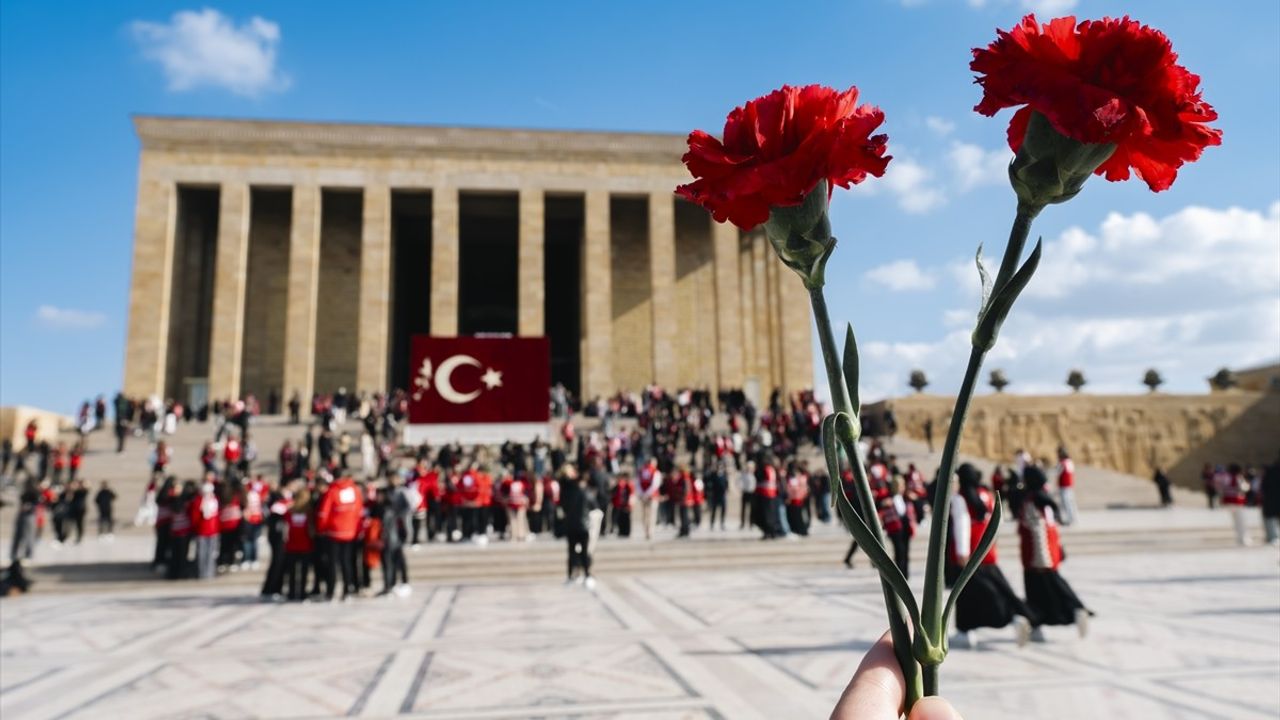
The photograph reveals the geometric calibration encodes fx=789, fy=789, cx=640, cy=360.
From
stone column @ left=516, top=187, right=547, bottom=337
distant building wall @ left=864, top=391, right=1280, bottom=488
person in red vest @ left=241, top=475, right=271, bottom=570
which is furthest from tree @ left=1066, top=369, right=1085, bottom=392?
person in red vest @ left=241, top=475, right=271, bottom=570

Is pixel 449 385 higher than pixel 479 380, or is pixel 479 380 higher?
pixel 479 380

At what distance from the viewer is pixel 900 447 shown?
22250mm

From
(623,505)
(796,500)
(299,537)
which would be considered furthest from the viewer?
(623,505)

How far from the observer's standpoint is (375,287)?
30344mm

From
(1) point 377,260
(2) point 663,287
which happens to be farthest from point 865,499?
(1) point 377,260

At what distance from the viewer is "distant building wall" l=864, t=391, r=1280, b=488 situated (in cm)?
3047

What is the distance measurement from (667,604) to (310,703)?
4.29 m

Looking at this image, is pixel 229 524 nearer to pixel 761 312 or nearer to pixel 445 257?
pixel 445 257

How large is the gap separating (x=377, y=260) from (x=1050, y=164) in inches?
1243

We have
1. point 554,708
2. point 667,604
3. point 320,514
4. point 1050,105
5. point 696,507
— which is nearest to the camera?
point 1050,105

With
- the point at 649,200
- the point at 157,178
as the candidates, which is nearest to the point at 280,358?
the point at 157,178

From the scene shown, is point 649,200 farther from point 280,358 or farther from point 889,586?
point 889,586

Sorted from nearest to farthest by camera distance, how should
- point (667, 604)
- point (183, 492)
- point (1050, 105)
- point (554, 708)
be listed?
point (1050, 105) → point (554, 708) → point (667, 604) → point (183, 492)

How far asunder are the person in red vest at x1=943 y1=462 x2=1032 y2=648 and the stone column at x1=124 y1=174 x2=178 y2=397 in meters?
29.4
